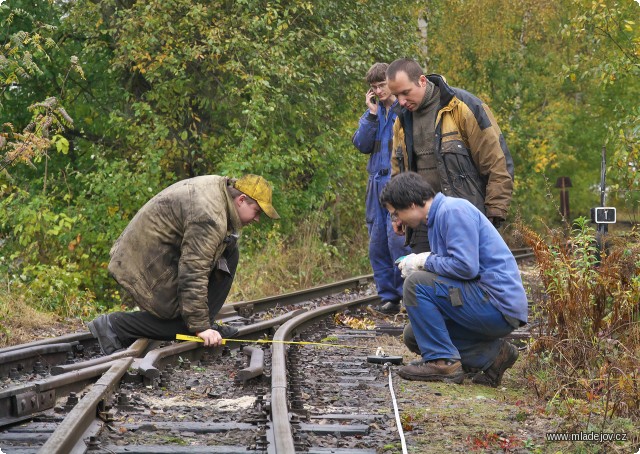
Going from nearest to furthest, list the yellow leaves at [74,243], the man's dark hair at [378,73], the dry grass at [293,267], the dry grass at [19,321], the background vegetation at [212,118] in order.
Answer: the dry grass at [19,321]
the man's dark hair at [378,73]
the dry grass at [293,267]
the background vegetation at [212,118]
the yellow leaves at [74,243]

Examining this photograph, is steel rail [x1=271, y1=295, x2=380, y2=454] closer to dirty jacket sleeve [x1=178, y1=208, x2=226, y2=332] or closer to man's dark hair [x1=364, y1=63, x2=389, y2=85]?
dirty jacket sleeve [x1=178, y1=208, x2=226, y2=332]

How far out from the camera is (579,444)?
4.70m

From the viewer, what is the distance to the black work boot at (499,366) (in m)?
6.70

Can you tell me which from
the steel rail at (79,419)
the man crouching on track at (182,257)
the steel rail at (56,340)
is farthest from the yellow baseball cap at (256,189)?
the steel rail at (56,340)

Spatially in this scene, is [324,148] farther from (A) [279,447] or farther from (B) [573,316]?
(A) [279,447]

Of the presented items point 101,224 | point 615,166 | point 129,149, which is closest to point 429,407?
point 615,166

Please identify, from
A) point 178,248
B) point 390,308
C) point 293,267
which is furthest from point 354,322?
point 293,267

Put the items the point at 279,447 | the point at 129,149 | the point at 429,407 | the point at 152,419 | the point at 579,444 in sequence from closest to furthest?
1. the point at 279,447
2. the point at 579,444
3. the point at 152,419
4. the point at 429,407
5. the point at 129,149

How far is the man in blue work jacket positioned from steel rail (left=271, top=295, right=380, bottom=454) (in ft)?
3.01

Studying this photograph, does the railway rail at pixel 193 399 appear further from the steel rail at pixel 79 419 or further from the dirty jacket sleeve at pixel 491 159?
the dirty jacket sleeve at pixel 491 159

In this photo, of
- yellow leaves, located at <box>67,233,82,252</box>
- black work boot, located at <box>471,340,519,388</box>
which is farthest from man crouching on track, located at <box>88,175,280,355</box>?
yellow leaves, located at <box>67,233,82,252</box>

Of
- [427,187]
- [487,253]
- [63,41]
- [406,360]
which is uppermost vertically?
[63,41]

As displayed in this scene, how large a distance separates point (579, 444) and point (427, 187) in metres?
2.26

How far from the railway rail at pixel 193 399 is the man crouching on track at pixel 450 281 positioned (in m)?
0.47
